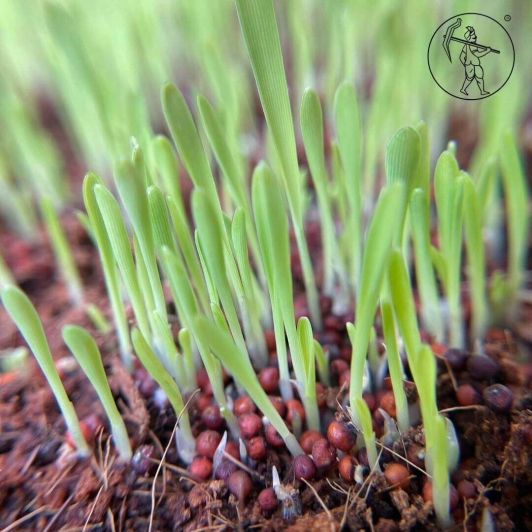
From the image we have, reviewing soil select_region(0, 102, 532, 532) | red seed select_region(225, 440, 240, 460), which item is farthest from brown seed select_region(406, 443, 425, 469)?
red seed select_region(225, 440, 240, 460)

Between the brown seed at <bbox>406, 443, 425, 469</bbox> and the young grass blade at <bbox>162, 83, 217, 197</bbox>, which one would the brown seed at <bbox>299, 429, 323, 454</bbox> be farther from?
the young grass blade at <bbox>162, 83, 217, 197</bbox>

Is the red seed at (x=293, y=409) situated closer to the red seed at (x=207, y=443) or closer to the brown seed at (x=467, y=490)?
the red seed at (x=207, y=443)

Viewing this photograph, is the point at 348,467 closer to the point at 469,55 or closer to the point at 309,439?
the point at 309,439

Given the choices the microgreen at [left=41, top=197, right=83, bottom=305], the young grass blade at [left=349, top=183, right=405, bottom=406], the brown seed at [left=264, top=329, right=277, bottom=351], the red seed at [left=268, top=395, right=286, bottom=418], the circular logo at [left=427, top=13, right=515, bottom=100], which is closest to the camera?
the young grass blade at [left=349, top=183, right=405, bottom=406]

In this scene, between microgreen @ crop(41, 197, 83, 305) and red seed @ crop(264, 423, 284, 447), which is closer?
red seed @ crop(264, 423, 284, 447)

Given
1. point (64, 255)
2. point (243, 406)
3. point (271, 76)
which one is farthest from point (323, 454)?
point (64, 255)

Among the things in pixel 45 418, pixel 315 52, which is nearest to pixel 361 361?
pixel 45 418

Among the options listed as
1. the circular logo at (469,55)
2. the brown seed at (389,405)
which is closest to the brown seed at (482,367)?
the brown seed at (389,405)

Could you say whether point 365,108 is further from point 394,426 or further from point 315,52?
point 394,426
